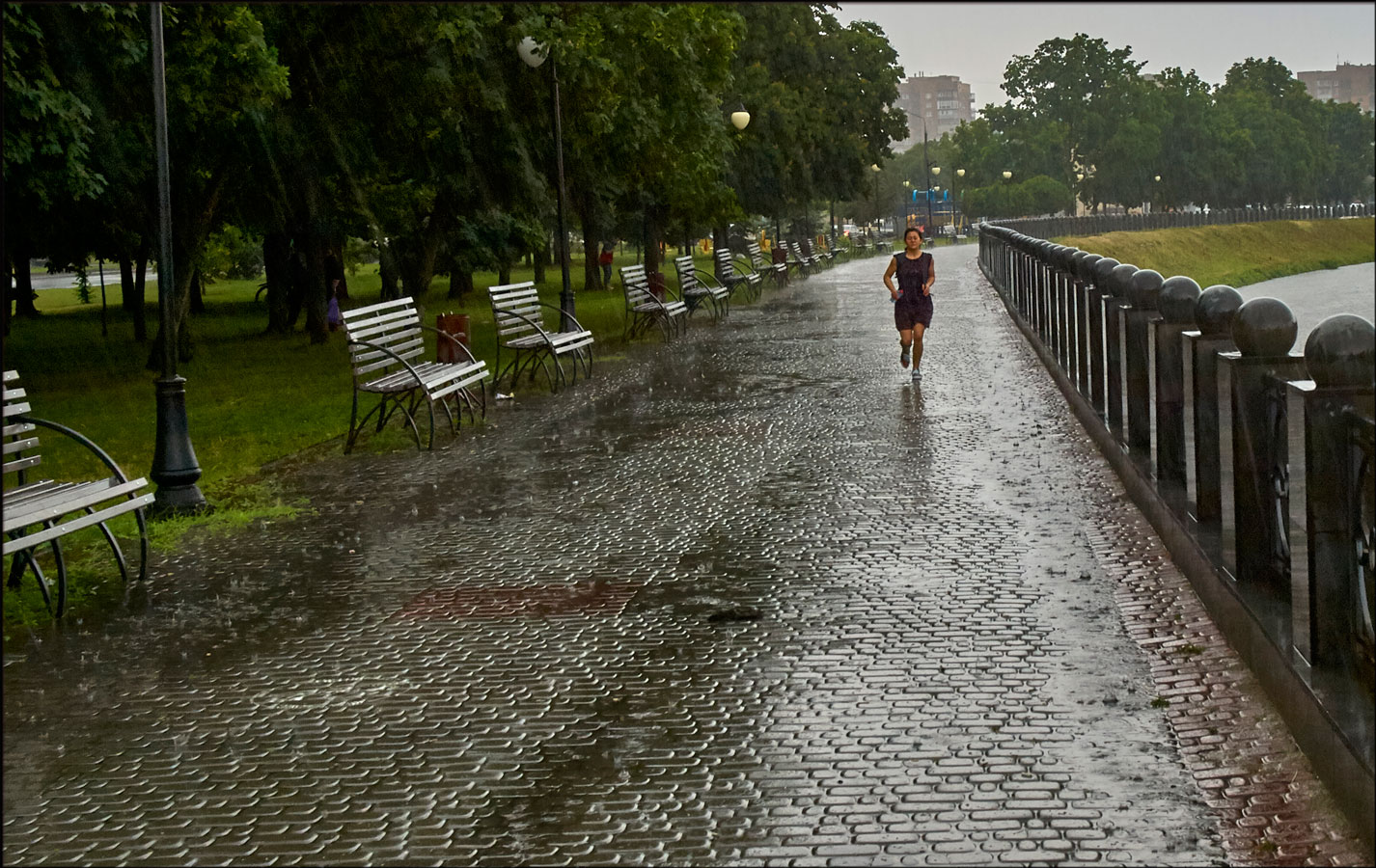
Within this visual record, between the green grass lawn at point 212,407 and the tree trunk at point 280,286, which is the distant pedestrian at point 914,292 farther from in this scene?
the tree trunk at point 280,286

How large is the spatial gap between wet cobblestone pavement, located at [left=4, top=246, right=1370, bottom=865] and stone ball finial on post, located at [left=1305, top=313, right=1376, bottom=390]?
111cm

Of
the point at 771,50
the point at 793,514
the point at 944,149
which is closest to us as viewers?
the point at 793,514

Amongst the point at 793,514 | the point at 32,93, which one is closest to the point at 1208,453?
the point at 793,514

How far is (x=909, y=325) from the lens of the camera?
1620 cm

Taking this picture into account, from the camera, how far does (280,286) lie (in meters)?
32.1

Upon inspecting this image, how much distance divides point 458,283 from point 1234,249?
4749 centimetres

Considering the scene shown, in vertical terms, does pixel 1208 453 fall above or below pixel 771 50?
below

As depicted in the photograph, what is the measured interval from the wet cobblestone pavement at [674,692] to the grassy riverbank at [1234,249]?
5697 cm

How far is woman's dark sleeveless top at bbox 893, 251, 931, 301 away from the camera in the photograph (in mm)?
16078

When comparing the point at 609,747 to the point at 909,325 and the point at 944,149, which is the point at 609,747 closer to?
the point at 909,325

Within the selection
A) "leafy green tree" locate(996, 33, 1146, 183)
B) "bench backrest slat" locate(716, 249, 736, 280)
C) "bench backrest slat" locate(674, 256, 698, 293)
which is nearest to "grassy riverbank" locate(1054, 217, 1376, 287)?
"leafy green tree" locate(996, 33, 1146, 183)

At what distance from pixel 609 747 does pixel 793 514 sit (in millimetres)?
4116

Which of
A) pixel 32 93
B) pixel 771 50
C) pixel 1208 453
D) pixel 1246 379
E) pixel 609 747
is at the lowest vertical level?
pixel 609 747

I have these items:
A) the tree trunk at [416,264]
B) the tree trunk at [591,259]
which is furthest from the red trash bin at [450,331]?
the tree trunk at [591,259]
